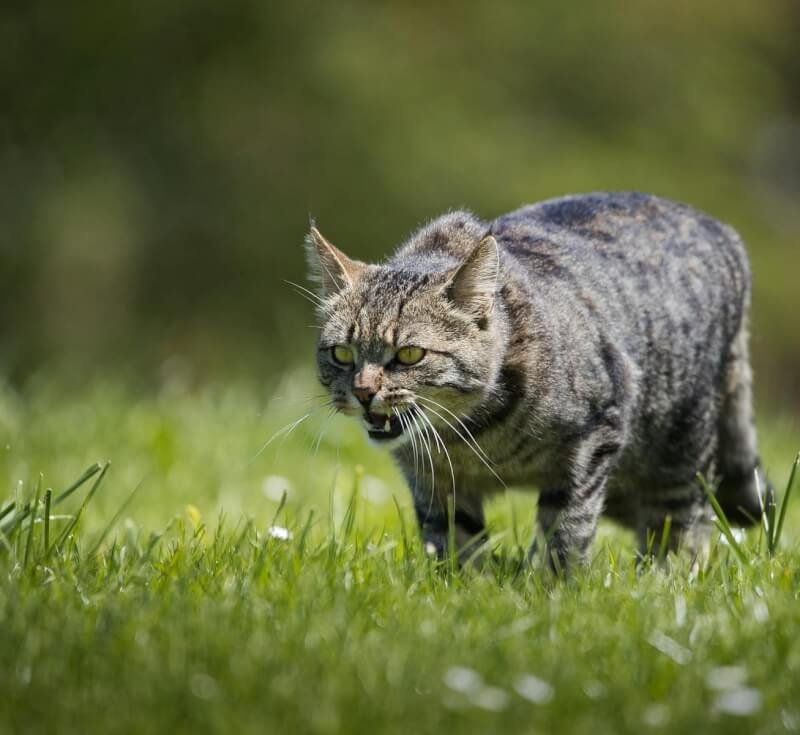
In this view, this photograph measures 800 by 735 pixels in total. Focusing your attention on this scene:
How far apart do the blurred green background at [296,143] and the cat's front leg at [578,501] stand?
563 centimetres

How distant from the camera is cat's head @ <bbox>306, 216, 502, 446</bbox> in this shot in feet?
11.1

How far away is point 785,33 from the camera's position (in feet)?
41.4

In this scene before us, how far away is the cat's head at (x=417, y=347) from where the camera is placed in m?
→ 3.38

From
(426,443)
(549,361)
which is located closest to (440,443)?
(426,443)

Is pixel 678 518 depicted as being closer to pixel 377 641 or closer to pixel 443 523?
pixel 443 523

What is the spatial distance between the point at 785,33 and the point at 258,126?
6.04m

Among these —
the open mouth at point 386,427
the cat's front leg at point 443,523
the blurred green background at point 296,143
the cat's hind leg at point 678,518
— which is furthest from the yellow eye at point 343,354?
the blurred green background at point 296,143

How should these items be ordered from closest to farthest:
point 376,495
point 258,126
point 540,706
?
point 540,706 < point 376,495 < point 258,126

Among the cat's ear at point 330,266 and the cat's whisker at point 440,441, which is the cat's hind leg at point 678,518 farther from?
the cat's ear at point 330,266

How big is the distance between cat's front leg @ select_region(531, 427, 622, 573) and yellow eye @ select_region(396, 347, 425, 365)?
57cm

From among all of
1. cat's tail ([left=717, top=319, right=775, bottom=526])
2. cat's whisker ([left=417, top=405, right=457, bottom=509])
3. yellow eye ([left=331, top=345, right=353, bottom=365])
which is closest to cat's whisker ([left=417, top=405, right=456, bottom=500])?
cat's whisker ([left=417, top=405, right=457, bottom=509])

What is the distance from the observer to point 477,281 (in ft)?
11.3

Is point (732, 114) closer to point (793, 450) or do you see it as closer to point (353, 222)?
point (353, 222)

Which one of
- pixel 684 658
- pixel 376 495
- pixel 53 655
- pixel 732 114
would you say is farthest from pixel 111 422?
pixel 732 114
